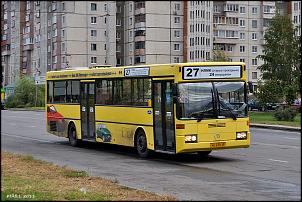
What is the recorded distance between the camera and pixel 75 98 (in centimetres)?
2098

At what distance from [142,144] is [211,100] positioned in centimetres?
268

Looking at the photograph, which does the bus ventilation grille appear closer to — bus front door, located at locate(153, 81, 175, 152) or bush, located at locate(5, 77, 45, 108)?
bus front door, located at locate(153, 81, 175, 152)

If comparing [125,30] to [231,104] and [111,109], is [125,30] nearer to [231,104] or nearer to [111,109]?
[111,109]

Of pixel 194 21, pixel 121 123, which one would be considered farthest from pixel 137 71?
pixel 194 21

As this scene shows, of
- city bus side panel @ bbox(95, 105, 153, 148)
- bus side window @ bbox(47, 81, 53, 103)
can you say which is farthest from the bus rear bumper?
bus side window @ bbox(47, 81, 53, 103)

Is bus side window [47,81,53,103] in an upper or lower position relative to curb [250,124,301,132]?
upper

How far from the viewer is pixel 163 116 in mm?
16156

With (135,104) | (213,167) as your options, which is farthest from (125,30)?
(213,167)

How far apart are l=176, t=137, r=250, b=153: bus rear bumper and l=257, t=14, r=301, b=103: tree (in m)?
33.4

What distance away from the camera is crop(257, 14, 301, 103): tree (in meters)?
49.0

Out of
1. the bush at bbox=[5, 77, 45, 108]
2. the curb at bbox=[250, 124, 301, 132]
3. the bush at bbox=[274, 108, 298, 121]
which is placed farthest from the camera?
the bush at bbox=[5, 77, 45, 108]

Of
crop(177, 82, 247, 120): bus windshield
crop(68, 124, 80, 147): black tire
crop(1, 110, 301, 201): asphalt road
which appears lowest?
crop(1, 110, 301, 201): asphalt road

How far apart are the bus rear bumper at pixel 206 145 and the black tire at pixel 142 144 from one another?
1.75 metres

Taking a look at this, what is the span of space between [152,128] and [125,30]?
321 centimetres
